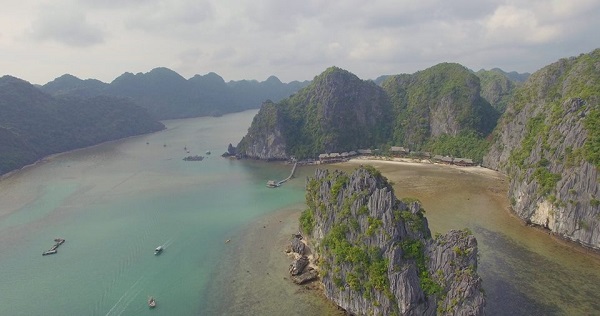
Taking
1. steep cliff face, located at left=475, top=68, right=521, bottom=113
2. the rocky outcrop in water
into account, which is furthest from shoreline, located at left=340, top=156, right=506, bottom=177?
steep cliff face, located at left=475, top=68, right=521, bottom=113

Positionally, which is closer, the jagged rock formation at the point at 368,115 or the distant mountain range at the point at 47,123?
the jagged rock formation at the point at 368,115

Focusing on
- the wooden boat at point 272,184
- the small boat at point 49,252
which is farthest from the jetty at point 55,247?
the wooden boat at point 272,184

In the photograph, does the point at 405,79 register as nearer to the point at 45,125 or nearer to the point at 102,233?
the point at 102,233

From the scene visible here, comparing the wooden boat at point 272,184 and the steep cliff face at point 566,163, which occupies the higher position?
the steep cliff face at point 566,163

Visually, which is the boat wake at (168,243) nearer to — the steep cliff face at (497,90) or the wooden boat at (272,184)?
the wooden boat at (272,184)

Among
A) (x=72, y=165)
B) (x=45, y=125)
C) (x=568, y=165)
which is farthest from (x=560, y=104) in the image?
(x=45, y=125)

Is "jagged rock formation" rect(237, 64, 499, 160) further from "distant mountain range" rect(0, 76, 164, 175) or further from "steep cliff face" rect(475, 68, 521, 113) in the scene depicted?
"distant mountain range" rect(0, 76, 164, 175)

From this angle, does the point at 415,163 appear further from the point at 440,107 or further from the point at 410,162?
the point at 440,107
